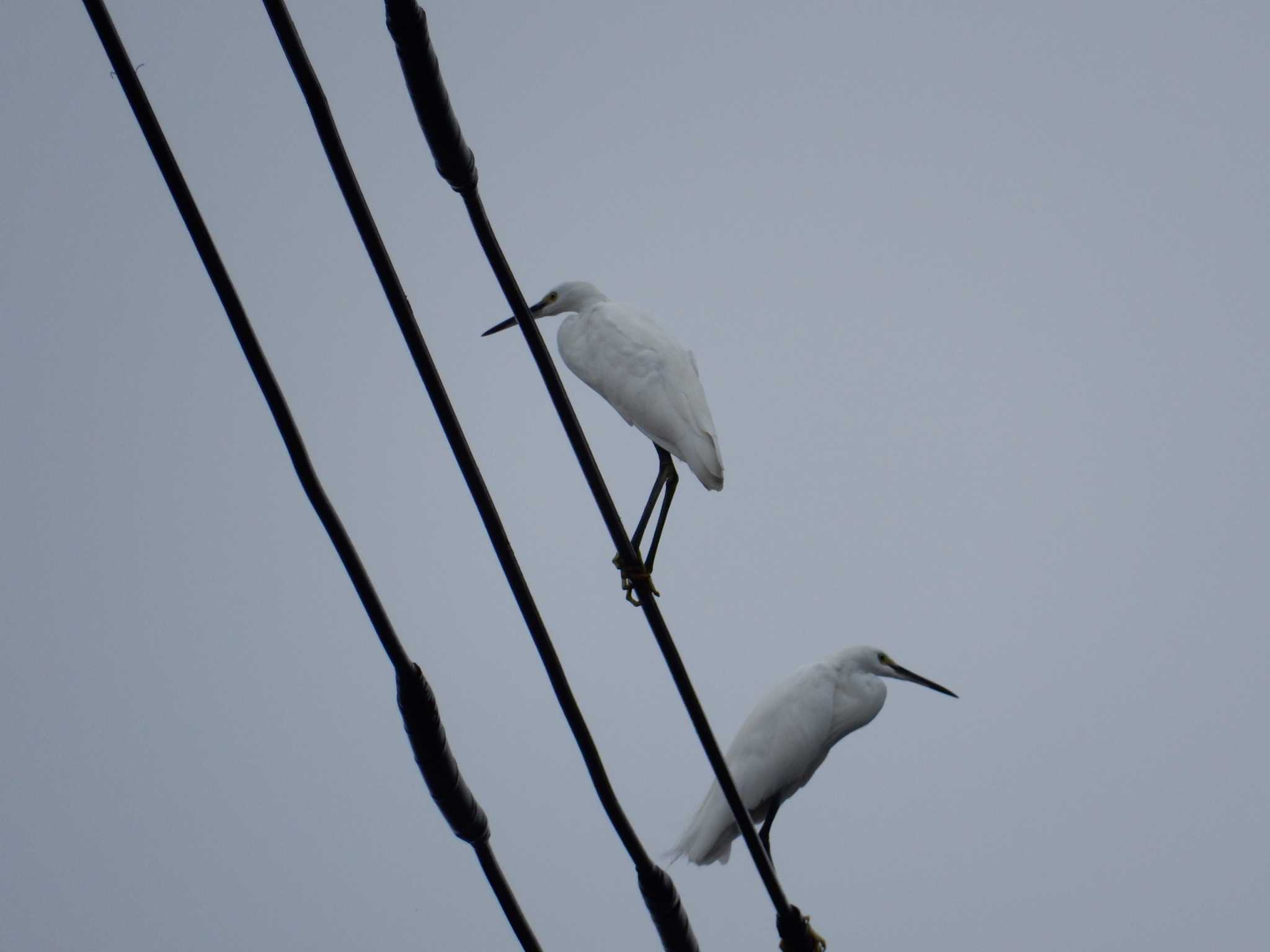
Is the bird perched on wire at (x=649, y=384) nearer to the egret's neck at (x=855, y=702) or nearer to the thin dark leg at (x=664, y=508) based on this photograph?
the thin dark leg at (x=664, y=508)

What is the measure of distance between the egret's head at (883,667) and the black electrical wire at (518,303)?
3.30 meters

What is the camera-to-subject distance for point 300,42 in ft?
5.91

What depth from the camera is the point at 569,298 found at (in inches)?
252

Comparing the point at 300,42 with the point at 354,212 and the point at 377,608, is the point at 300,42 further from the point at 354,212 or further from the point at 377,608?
the point at 377,608

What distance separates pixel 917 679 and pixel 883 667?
272mm

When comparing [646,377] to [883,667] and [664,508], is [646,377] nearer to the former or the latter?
→ [664,508]

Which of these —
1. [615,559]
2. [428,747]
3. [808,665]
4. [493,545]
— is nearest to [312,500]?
[493,545]

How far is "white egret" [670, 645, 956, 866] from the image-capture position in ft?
17.5

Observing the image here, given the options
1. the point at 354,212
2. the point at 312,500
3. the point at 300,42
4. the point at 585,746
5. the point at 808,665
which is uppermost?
the point at 300,42

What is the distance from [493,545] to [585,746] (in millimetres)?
389

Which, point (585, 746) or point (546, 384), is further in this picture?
point (546, 384)

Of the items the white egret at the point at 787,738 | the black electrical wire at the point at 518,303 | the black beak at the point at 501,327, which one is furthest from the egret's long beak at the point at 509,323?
the black electrical wire at the point at 518,303

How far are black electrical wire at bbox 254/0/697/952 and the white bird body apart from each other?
2.55 meters

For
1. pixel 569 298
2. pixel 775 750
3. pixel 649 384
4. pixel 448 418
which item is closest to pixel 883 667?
pixel 775 750
